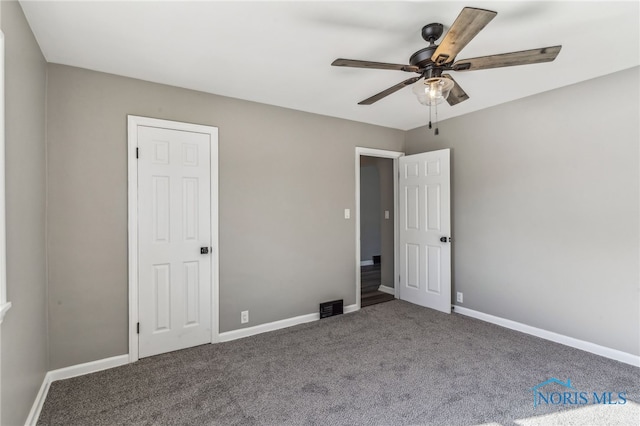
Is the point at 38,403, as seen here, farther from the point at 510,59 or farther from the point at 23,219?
the point at 510,59

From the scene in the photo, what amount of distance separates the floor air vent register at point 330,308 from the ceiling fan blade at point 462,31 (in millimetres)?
2830

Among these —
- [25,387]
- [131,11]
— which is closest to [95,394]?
[25,387]

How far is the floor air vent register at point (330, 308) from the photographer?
3.79m

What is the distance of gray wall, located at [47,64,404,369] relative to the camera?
250 cm

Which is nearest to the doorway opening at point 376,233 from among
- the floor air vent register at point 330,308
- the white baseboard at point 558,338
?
the floor air vent register at point 330,308

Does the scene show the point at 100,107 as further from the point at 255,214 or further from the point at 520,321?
the point at 520,321

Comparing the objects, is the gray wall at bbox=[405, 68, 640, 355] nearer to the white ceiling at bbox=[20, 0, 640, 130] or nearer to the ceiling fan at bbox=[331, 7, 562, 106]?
the white ceiling at bbox=[20, 0, 640, 130]

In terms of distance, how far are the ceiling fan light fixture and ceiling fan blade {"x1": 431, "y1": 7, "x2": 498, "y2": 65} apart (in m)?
0.12

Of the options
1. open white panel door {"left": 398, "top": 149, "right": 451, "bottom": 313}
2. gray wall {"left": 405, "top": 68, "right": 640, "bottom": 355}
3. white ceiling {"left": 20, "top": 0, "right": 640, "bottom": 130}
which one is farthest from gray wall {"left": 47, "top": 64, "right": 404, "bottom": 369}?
gray wall {"left": 405, "top": 68, "right": 640, "bottom": 355}

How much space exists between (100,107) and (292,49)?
166 cm

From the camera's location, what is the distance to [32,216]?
6.69 ft

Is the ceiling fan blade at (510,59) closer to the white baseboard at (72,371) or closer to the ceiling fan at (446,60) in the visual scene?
the ceiling fan at (446,60)

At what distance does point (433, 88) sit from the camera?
2021 mm

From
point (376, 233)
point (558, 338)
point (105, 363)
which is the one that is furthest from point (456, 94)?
point (376, 233)
